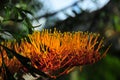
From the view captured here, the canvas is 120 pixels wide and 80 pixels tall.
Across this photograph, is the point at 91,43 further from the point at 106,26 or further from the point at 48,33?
the point at 106,26

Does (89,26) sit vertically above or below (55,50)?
below

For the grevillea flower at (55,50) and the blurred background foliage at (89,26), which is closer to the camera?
the blurred background foliage at (89,26)

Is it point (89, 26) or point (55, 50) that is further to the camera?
point (89, 26)

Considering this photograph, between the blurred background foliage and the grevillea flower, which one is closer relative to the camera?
the blurred background foliage

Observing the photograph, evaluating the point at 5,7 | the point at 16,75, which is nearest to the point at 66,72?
the point at 16,75
